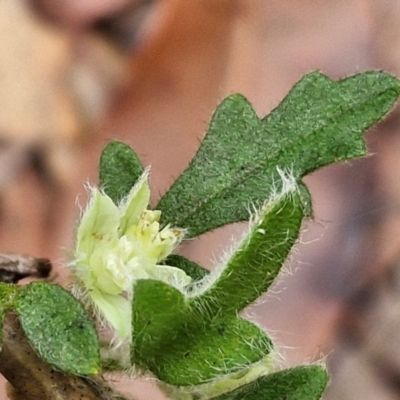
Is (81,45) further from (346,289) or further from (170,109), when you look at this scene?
(346,289)

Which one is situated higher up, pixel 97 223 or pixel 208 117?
pixel 208 117

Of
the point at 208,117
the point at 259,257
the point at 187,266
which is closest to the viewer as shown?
the point at 259,257

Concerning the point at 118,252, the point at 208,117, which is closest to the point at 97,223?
the point at 118,252

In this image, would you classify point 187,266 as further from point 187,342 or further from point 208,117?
point 208,117

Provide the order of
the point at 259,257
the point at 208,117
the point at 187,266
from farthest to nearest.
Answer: the point at 208,117 < the point at 187,266 < the point at 259,257

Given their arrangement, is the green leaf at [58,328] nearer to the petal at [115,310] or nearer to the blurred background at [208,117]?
the petal at [115,310]

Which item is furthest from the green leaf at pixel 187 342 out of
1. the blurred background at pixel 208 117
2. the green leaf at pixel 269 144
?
the blurred background at pixel 208 117
